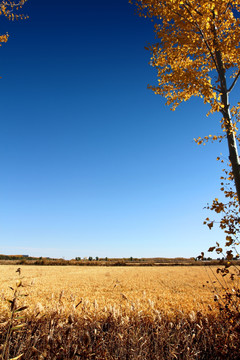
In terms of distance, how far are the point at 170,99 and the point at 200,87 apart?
1.60 m

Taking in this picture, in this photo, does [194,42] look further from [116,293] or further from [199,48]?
[116,293]

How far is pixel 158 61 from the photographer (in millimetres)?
7094

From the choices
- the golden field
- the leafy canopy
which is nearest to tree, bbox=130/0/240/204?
the leafy canopy

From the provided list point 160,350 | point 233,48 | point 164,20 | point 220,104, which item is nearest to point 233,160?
point 220,104

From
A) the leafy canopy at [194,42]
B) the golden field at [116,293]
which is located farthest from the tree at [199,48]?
the golden field at [116,293]

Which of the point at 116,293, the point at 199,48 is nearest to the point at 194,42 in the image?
the point at 199,48

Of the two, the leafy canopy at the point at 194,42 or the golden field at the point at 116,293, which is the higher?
the leafy canopy at the point at 194,42

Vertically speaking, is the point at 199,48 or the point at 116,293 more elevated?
the point at 199,48

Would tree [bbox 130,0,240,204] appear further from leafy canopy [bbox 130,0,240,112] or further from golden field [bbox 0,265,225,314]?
golden field [bbox 0,265,225,314]

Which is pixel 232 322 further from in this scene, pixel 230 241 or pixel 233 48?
pixel 233 48

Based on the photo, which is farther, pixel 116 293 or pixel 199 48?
pixel 116 293

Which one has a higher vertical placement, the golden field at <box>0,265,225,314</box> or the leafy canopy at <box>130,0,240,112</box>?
the leafy canopy at <box>130,0,240,112</box>

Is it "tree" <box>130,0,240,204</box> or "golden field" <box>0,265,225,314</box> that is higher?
"tree" <box>130,0,240,204</box>

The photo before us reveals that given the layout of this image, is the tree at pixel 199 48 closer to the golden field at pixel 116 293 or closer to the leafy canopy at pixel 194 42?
the leafy canopy at pixel 194 42
